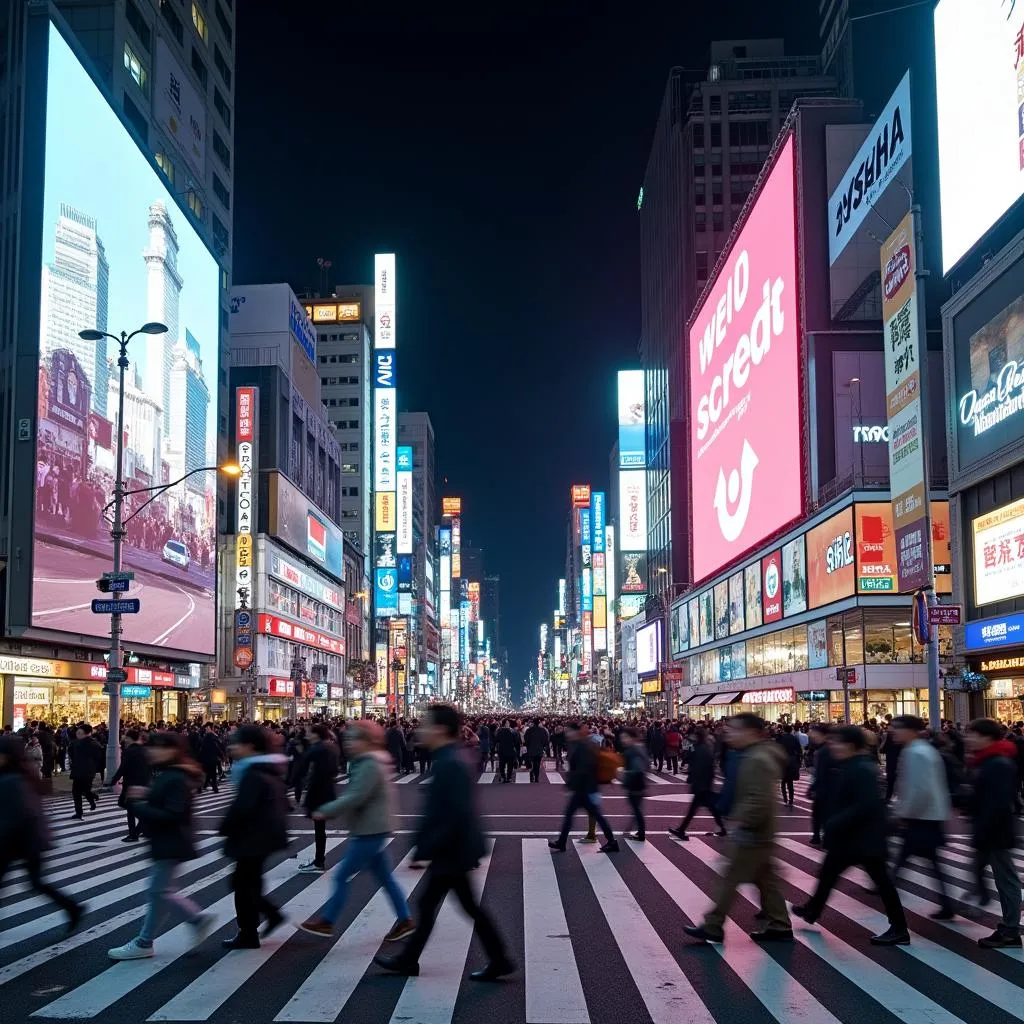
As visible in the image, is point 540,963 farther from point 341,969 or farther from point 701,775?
point 701,775

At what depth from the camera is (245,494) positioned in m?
67.4

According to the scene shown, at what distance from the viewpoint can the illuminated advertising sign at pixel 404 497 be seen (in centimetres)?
11988

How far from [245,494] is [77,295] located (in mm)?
29796

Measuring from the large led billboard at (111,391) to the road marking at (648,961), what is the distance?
20793mm

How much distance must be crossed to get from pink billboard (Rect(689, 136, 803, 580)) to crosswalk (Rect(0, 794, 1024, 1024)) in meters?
40.7

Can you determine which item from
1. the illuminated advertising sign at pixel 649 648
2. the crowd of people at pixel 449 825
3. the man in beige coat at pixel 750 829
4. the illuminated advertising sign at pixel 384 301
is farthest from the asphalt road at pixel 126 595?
the illuminated advertising sign at pixel 384 301

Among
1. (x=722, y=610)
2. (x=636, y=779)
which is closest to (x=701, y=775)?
(x=636, y=779)

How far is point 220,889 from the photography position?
487 inches

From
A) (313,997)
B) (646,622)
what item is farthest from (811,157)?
(646,622)

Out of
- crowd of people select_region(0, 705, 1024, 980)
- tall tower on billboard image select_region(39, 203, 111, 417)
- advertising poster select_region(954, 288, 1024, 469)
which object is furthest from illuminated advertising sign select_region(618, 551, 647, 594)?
crowd of people select_region(0, 705, 1024, 980)

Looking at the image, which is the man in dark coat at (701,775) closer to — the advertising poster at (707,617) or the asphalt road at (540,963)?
the asphalt road at (540,963)

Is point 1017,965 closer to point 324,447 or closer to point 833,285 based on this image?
point 833,285

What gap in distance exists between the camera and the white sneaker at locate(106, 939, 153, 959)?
8.70 meters

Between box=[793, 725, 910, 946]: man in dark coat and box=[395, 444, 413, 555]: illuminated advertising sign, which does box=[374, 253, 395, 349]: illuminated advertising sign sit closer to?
box=[395, 444, 413, 555]: illuminated advertising sign
